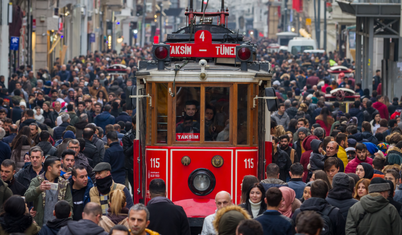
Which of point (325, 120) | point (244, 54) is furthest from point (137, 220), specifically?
point (325, 120)

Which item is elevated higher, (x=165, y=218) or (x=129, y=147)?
(x=129, y=147)

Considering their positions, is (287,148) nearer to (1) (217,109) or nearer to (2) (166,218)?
(1) (217,109)

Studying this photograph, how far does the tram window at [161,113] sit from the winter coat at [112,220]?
83.3 inches

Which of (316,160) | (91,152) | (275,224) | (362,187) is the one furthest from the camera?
(91,152)

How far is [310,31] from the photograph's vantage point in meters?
69.9

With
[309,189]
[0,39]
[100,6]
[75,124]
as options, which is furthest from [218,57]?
[100,6]

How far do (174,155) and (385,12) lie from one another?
16078mm

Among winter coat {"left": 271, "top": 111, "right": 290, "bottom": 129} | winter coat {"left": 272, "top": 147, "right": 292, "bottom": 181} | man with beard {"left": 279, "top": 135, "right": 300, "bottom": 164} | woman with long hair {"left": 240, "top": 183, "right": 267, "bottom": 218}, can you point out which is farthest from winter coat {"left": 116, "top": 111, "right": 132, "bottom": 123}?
woman with long hair {"left": 240, "top": 183, "right": 267, "bottom": 218}

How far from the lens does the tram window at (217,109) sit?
900 cm

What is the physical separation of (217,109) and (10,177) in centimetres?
280

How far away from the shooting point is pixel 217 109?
901 cm

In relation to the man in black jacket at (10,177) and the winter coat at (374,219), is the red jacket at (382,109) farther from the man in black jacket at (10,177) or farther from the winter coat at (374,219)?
the man in black jacket at (10,177)

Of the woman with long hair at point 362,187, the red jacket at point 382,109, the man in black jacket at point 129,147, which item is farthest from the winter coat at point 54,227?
the red jacket at point 382,109

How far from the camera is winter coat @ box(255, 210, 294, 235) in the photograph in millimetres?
6402
